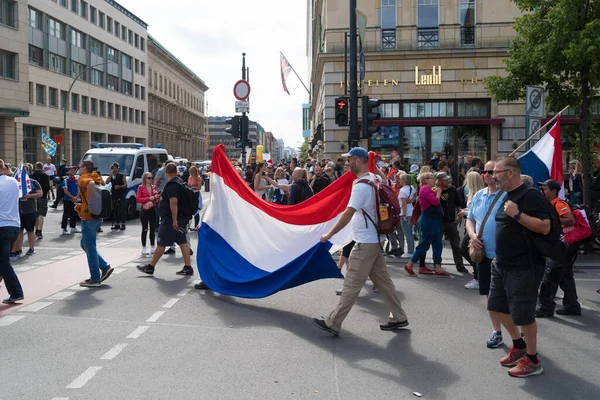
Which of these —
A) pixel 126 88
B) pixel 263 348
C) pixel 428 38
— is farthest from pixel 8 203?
pixel 126 88

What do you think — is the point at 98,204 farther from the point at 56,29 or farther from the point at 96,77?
the point at 96,77

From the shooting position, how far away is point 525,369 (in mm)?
5359

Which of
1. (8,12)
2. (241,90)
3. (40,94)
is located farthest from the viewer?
(40,94)

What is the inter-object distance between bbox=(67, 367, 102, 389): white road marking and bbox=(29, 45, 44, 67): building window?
47270mm

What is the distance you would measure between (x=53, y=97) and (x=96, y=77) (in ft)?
33.0

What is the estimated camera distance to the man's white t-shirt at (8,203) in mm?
7992

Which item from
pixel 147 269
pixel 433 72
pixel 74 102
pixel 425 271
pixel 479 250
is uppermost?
pixel 74 102

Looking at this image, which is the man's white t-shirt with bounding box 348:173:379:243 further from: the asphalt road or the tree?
the tree

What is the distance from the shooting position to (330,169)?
1498 cm

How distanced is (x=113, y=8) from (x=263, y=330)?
214 feet

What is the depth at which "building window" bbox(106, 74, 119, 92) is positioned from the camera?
64.3 m

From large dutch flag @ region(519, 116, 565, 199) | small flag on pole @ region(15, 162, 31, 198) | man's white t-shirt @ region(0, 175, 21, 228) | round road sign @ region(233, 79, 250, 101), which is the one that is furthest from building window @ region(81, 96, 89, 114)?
large dutch flag @ region(519, 116, 565, 199)

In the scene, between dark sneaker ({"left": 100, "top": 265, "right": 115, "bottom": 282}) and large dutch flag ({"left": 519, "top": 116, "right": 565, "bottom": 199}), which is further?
dark sneaker ({"left": 100, "top": 265, "right": 115, "bottom": 282})

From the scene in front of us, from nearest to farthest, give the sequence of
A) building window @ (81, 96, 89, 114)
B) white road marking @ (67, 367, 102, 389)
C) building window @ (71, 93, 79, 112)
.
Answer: white road marking @ (67, 367, 102, 389), building window @ (71, 93, 79, 112), building window @ (81, 96, 89, 114)
